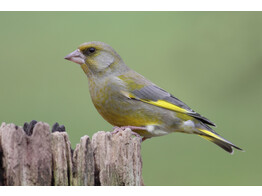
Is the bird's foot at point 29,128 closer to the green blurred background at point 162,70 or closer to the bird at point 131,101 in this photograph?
the bird at point 131,101

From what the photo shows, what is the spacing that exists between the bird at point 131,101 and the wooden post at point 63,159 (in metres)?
0.48

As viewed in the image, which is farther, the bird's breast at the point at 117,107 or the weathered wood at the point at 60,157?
the bird's breast at the point at 117,107

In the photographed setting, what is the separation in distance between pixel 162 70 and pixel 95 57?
0.66 metres

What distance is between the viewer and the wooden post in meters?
2.19

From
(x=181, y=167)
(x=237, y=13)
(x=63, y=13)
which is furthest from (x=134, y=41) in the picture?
(x=181, y=167)

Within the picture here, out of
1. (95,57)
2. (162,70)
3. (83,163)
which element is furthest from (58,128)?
(162,70)

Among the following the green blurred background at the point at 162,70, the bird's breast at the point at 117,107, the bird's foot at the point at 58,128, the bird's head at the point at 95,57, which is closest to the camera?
the bird's foot at the point at 58,128

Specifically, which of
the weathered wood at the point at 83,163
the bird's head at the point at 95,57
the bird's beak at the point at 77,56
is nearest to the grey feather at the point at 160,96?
the bird's head at the point at 95,57

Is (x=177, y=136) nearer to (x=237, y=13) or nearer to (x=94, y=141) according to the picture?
(x=237, y=13)

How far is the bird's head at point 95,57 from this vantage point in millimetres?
3062

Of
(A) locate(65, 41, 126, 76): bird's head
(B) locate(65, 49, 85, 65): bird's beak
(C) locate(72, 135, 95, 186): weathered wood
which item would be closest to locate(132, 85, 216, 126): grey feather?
(A) locate(65, 41, 126, 76): bird's head

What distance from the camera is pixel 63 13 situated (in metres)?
3.29

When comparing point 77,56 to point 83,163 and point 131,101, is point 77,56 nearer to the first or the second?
point 131,101

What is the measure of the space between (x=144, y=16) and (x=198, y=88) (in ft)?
2.33
